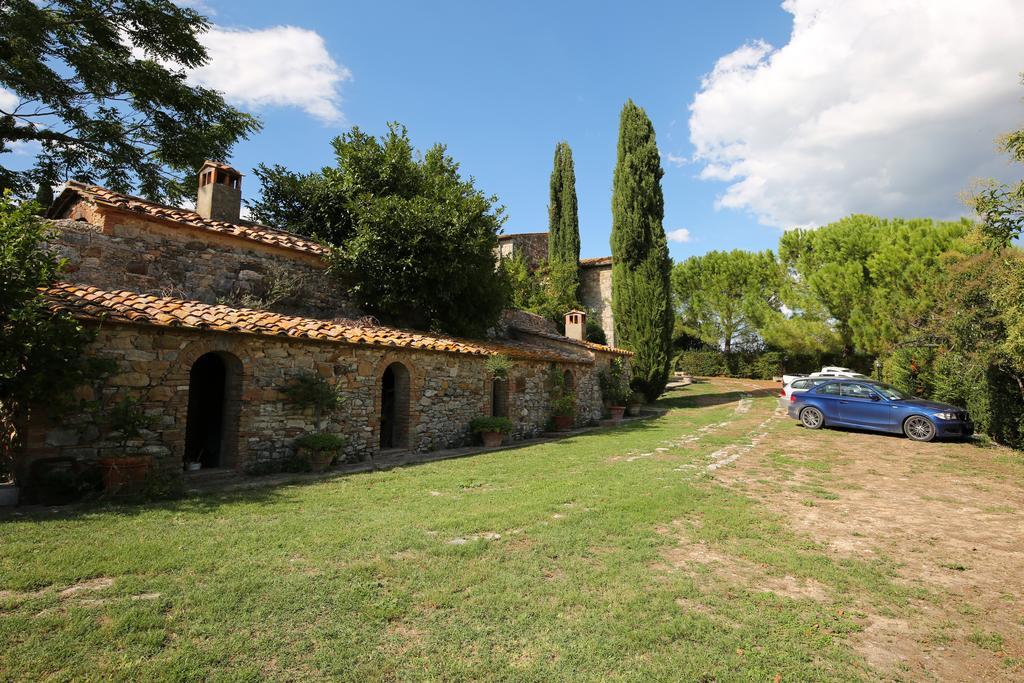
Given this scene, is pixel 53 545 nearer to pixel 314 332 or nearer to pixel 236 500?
pixel 236 500

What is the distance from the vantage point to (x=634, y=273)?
23203 mm

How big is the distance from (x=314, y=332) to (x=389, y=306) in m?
4.62

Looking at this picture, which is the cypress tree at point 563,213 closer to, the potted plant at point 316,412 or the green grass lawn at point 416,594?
the potted plant at point 316,412

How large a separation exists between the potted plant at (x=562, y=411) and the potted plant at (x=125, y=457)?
10552mm

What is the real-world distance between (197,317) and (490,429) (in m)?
6.52

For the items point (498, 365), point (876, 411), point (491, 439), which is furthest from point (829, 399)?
point (491, 439)

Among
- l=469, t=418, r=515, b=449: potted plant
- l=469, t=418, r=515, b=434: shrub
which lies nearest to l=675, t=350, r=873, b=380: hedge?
l=469, t=418, r=515, b=434: shrub

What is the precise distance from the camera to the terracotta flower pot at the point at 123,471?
20.4 feet

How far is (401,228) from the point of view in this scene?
13062 millimetres

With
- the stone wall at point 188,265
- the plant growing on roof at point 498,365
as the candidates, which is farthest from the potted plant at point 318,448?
the plant growing on roof at point 498,365

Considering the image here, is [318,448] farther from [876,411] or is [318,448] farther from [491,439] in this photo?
[876,411]

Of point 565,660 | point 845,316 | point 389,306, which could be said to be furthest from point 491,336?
point 845,316

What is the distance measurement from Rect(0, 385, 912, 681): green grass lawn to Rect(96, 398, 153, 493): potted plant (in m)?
0.79

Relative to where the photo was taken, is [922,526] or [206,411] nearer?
[922,526]
